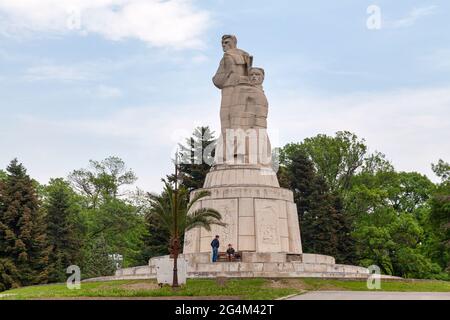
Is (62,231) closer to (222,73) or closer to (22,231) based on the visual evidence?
(22,231)

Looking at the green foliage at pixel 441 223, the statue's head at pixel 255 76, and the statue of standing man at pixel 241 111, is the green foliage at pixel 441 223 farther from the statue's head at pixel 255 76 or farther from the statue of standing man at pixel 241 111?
the statue's head at pixel 255 76

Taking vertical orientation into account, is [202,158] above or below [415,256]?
above

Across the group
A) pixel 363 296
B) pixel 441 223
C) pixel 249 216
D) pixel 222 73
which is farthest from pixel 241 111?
pixel 363 296

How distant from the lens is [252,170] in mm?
36062

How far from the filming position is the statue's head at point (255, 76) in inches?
1487

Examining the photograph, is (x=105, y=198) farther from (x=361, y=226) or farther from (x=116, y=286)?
(x=116, y=286)

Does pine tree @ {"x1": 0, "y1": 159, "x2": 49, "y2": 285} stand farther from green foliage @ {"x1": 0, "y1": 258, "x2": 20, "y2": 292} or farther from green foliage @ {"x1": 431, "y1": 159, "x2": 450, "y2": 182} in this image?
green foliage @ {"x1": 431, "y1": 159, "x2": 450, "y2": 182}

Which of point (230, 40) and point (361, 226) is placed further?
point (361, 226)

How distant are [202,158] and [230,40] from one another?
639 inches

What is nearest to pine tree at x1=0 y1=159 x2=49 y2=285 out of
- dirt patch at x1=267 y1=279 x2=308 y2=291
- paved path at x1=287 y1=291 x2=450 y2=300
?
dirt patch at x1=267 y1=279 x2=308 y2=291

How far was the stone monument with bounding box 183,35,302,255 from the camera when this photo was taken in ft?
111

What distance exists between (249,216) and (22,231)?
1697 cm
